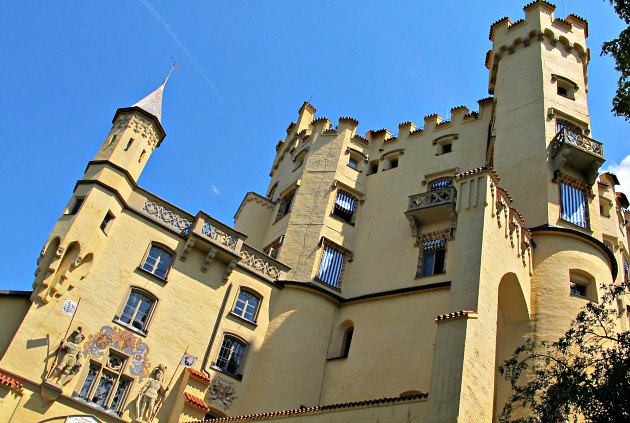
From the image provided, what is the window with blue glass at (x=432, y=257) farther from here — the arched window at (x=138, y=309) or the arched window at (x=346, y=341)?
the arched window at (x=138, y=309)

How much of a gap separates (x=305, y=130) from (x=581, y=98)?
53.2 feet

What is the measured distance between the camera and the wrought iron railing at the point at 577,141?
2763 centimetres

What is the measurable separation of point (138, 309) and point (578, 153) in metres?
19.8

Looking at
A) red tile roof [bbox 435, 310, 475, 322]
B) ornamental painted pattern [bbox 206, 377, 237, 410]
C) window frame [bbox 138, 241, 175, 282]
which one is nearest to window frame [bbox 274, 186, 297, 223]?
window frame [bbox 138, 241, 175, 282]

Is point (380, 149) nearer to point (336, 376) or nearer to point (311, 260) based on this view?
point (311, 260)

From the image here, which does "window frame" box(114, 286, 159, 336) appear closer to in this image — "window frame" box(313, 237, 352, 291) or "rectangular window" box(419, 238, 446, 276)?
"window frame" box(313, 237, 352, 291)

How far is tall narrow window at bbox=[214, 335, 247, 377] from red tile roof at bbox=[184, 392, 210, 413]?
7.77 feet

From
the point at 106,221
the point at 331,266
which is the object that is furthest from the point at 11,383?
the point at 331,266

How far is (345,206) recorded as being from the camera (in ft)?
111

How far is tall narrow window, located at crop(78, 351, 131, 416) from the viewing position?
22.2 m

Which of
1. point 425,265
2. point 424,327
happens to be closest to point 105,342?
point 424,327

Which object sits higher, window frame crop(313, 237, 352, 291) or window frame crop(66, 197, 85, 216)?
window frame crop(313, 237, 352, 291)

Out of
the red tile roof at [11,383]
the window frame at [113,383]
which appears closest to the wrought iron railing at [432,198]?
the window frame at [113,383]

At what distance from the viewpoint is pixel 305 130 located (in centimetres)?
3966
